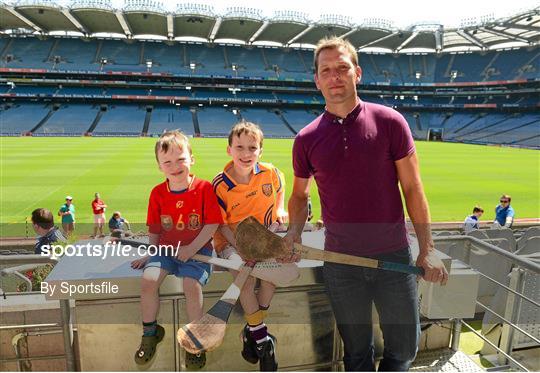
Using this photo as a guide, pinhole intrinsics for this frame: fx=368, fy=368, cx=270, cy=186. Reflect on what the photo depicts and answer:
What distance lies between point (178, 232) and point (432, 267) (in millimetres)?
1591

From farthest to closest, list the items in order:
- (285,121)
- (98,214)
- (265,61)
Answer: (265,61), (285,121), (98,214)

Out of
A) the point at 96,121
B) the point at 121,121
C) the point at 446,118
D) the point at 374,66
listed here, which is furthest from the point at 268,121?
the point at 446,118

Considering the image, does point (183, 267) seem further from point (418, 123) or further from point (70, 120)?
point (418, 123)

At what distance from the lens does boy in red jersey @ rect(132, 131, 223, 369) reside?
7.13ft

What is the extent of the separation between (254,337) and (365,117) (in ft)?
4.87

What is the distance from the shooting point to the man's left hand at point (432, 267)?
6.90 feet

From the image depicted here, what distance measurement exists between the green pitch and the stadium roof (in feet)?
78.9

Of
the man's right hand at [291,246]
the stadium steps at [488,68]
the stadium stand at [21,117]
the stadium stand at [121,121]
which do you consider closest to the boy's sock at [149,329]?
the man's right hand at [291,246]

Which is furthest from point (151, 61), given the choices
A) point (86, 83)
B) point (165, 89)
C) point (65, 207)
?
point (65, 207)

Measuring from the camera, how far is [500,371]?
295 cm

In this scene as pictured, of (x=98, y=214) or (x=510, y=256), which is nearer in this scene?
(x=510, y=256)

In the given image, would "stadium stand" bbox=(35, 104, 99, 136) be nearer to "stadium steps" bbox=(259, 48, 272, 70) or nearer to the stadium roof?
the stadium roof

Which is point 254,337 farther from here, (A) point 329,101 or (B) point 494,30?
(B) point 494,30

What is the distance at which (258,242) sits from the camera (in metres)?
2.22
